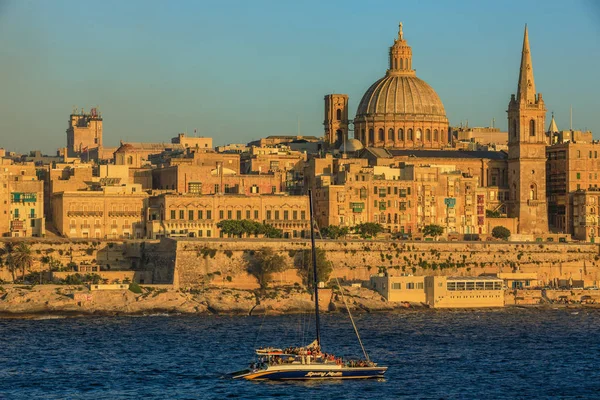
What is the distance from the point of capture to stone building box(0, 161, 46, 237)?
102 m

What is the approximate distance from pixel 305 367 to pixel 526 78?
61674 mm

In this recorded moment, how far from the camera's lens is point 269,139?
13962cm

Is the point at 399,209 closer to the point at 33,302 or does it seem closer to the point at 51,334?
the point at 33,302

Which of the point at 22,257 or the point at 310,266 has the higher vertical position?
the point at 22,257

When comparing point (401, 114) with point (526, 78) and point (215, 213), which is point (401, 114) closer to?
point (526, 78)

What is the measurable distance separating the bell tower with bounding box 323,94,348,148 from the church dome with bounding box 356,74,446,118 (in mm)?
3025

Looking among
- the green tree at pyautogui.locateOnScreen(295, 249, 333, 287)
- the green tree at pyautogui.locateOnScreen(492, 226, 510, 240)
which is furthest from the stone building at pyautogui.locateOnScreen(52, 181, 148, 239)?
the green tree at pyautogui.locateOnScreen(492, 226, 510, 240)

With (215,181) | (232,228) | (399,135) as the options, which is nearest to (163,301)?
(232,228)

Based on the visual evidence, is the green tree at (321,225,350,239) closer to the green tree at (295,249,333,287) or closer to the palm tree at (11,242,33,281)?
the green tree at (295,249,333,287)

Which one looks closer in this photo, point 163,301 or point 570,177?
point 163,301

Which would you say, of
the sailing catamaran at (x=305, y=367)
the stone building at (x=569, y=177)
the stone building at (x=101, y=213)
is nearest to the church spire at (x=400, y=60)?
the stone building at (x=569, y=177)

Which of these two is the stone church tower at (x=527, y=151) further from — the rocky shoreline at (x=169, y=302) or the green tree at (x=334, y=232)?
the rocky shoreline at (x=169, y=302)

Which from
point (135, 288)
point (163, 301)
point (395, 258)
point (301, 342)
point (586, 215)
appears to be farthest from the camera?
point (586, 215)

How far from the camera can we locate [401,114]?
125875 mm
